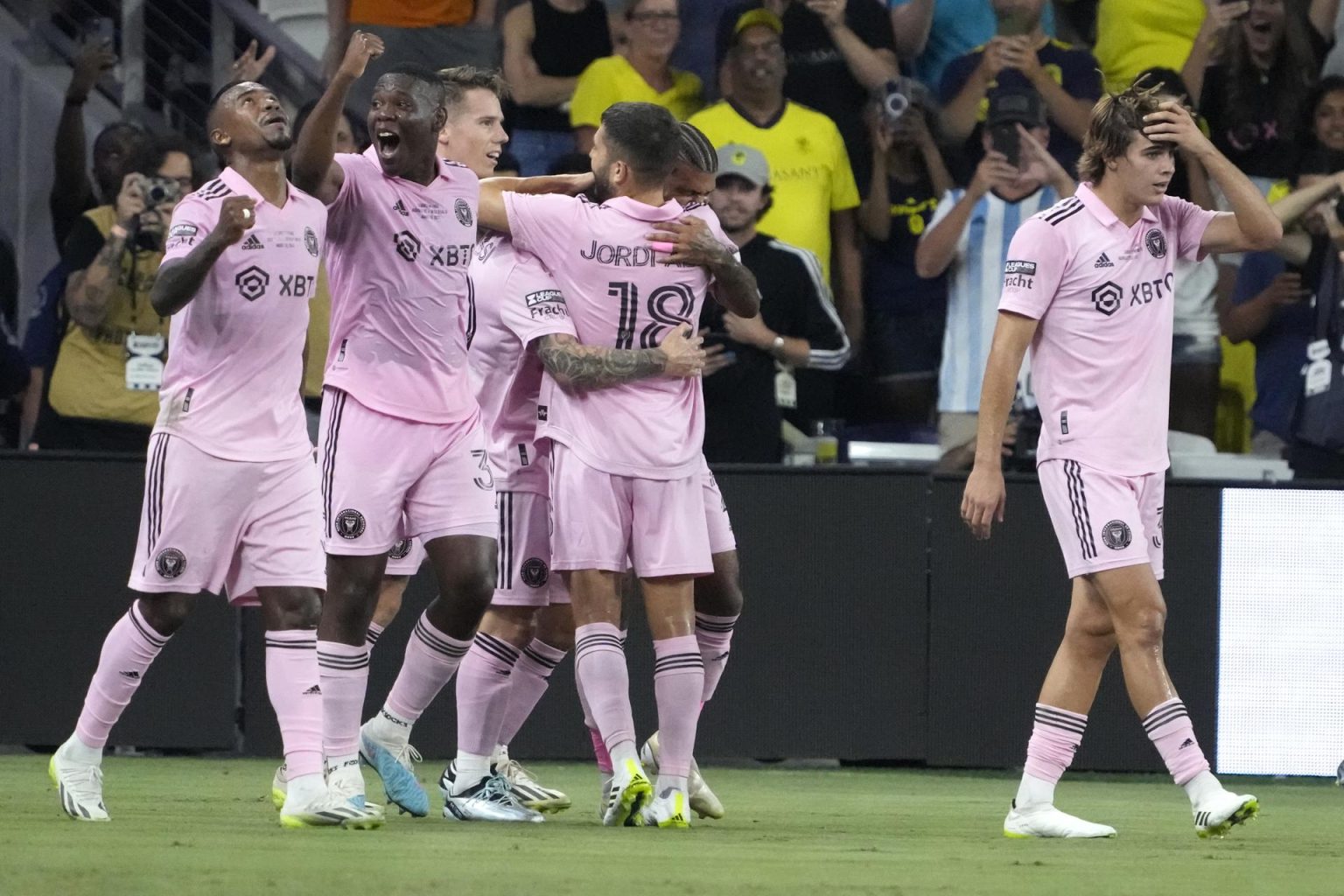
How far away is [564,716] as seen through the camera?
33.8 feet

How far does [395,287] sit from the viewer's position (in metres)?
6.78

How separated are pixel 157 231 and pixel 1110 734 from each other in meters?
5.19

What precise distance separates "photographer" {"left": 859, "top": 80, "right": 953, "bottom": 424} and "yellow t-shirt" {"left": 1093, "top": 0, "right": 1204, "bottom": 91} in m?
1.20

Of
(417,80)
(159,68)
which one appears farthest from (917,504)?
(159,68)

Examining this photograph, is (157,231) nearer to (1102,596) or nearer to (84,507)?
(84,507)

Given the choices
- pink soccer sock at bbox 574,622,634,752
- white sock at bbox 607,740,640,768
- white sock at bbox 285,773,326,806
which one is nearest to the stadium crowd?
pink soccer sock at bbox 574,622,634,752

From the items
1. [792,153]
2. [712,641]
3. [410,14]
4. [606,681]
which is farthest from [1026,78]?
[606,681]

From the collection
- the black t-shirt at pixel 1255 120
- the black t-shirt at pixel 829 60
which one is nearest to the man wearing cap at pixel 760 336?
the black t-shirt at pixel 829 60

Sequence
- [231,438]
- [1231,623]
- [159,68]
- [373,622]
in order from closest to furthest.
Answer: [231,438] < [373,622] < [1231,623] < [159,68]

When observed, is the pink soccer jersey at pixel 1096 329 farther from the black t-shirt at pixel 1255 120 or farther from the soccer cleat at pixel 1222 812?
the black t-shirt at pixel 1255 120

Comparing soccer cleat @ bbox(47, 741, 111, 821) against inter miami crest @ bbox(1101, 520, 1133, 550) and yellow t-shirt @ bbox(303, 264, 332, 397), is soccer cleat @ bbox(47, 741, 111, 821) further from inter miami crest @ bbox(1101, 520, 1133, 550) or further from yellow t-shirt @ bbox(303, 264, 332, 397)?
yellow t-shirt @ bbox(303, 264, 332, 397)

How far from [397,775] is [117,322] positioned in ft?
13.3

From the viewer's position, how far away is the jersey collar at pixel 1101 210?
686 centimetres

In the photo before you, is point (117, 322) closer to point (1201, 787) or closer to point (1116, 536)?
point (1116, 536)
